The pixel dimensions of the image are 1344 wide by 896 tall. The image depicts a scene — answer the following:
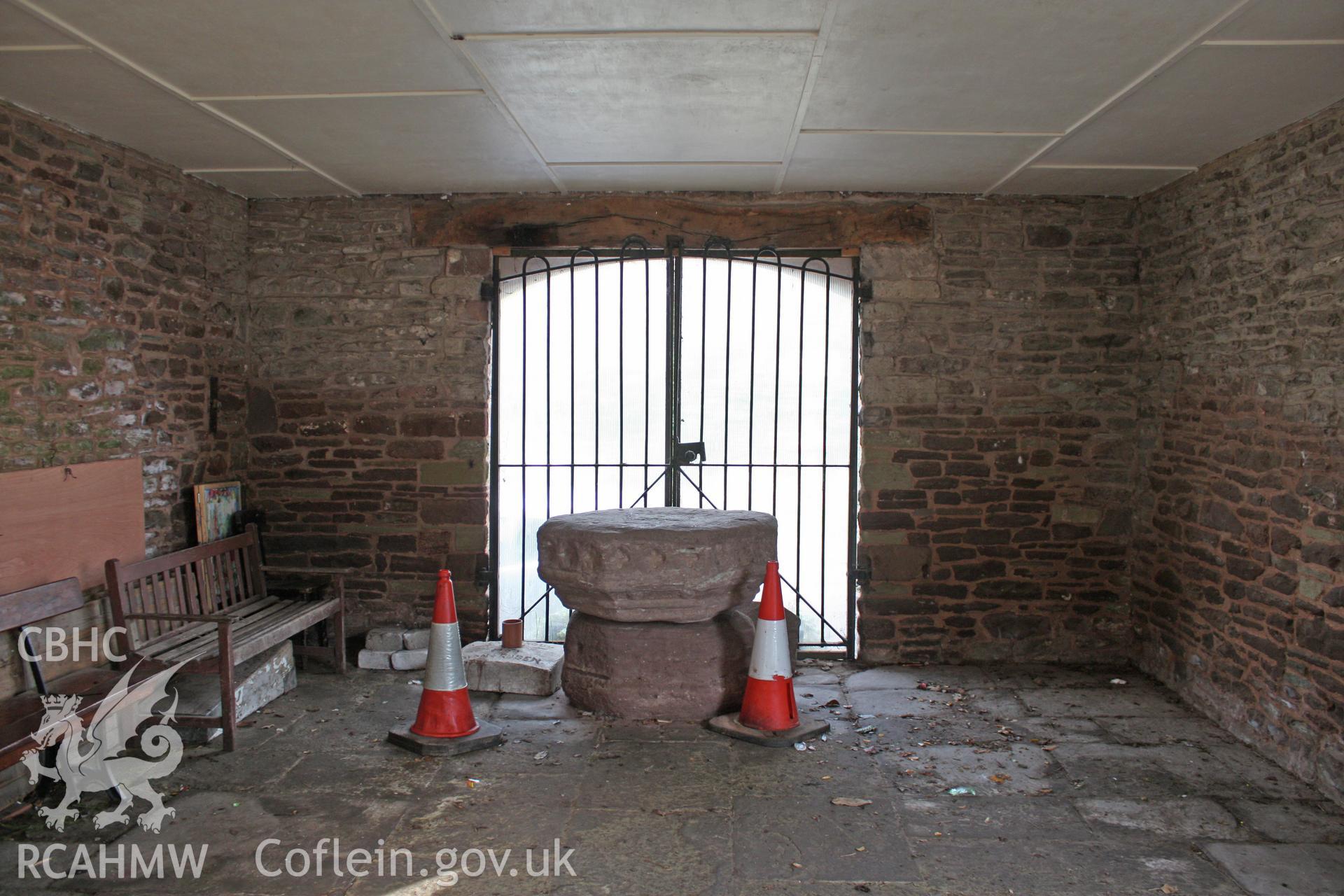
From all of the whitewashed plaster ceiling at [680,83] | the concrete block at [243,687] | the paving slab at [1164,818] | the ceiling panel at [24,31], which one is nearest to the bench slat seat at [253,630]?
the concrete block at [243,687]

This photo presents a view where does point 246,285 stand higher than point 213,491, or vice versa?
point 246,285

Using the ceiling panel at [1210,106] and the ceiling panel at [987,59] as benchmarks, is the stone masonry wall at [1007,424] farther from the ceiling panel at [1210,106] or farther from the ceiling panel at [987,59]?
the ceiling panel at [987,59]

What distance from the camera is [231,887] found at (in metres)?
3.01

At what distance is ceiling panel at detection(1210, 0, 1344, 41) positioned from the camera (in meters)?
2.98

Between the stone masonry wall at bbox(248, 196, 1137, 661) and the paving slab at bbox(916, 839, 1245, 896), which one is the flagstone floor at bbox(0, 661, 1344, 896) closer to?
the paving slab at bbox(916, 839, 1245, 896)

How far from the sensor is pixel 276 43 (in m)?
3.38

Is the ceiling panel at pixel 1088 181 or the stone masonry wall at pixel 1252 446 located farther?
the ceiling panel at pixel 1088 181

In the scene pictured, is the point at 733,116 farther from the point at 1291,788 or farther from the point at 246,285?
the point at 1291,788

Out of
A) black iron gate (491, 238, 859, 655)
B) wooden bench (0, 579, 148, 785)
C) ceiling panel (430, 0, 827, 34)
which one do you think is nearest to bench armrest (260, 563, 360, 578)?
black iron gate (491, 238, 859, 655)

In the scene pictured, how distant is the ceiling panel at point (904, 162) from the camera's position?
455cm

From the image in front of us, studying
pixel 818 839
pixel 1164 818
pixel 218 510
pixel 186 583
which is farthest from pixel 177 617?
pixel 1164 818

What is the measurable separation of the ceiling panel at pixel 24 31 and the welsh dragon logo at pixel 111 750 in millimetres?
2583

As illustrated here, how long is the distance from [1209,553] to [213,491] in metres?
5.85

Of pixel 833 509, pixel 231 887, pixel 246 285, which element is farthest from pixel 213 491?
pixel 833 509
